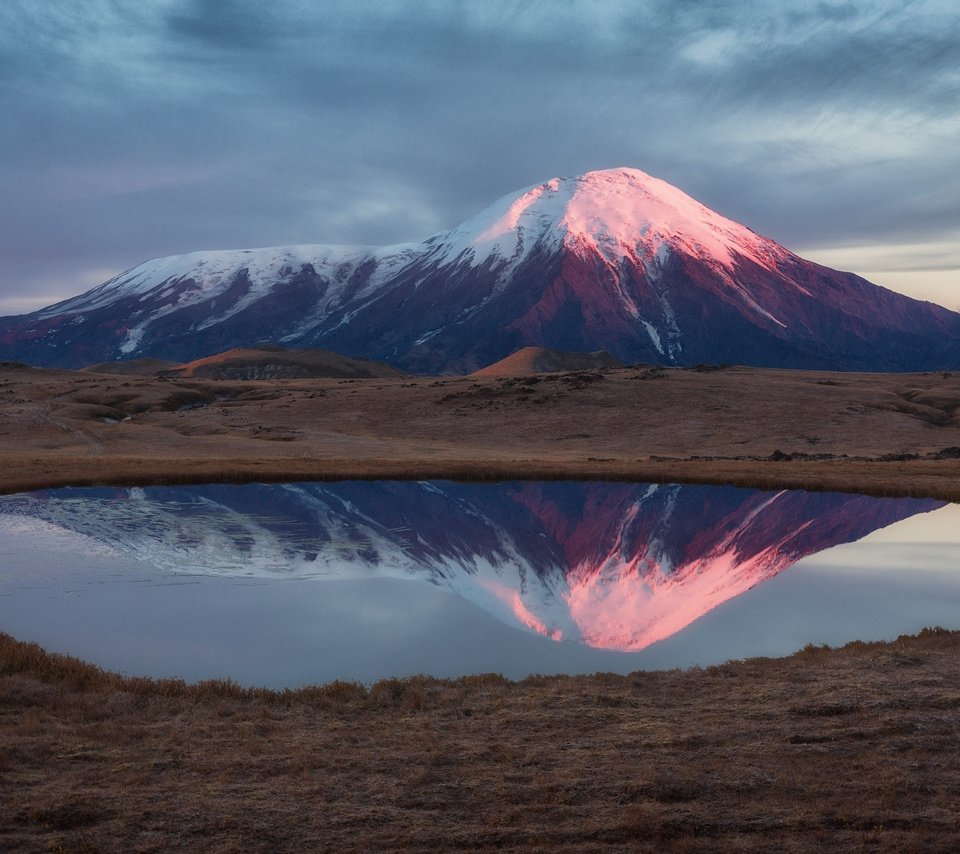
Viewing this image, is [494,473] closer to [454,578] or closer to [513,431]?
[454,578]

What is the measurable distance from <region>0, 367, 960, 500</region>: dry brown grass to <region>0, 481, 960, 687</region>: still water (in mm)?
5201

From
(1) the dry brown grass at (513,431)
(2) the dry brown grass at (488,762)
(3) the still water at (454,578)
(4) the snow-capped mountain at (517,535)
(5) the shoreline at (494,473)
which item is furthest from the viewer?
(1) the dry brown grass at (513,431)

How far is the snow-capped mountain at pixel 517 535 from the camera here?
2730 centimetres

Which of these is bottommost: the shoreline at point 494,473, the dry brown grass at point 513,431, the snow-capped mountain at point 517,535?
the snow-capped mountain at point 517,535

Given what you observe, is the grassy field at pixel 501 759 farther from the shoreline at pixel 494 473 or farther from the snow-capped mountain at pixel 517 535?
the shoreline at pixel 494 473

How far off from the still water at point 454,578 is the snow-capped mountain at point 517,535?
0.15 m

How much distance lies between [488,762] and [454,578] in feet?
57.4

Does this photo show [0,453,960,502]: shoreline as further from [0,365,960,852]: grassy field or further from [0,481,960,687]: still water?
[0,365,960,852]: grassy field

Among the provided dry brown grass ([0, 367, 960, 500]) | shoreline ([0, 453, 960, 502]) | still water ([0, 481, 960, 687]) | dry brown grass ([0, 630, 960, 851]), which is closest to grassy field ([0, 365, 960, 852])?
dry brown grass ([0, 630, 960, 851])

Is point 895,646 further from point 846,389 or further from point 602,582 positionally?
point 846,389

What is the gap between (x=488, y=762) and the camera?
12.5 m

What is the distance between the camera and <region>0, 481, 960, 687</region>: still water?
68.8 ft

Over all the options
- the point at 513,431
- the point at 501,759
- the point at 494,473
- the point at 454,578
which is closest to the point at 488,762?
the point at 501,759

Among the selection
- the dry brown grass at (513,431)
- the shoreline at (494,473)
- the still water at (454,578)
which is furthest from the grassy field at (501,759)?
the dry brown grass at (513,431)
